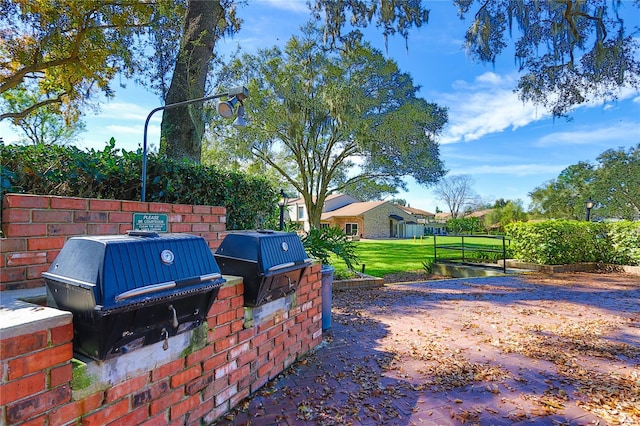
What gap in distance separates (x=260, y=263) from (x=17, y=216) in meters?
1.46

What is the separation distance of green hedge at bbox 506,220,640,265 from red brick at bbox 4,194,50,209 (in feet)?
36.4

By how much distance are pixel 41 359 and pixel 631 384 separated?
403 centimetres

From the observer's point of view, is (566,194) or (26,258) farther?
(566,194)

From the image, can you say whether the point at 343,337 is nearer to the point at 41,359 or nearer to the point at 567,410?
the point at 567,410

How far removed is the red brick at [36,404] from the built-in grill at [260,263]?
1.23 meters

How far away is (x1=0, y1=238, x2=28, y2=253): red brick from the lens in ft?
6.11

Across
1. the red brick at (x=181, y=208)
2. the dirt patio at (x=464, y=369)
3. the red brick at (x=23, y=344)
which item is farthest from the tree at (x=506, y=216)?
the red brick at (x=23, y=344)

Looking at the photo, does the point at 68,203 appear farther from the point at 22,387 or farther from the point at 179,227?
the point at 22,387

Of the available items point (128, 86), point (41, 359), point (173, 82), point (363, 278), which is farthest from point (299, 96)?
point (41, 359)

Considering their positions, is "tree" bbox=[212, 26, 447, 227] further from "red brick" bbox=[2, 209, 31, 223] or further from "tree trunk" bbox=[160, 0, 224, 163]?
"red brick" bbox=[2, 209, 31, 223]

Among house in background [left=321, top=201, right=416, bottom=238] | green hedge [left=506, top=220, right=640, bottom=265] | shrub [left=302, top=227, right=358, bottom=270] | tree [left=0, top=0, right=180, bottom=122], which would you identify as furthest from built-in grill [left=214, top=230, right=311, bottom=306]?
house in background [left=321, top=201, right=416, bottom=238]

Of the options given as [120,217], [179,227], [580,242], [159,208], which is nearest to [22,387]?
[120,217]

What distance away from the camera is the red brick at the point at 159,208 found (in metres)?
2.87

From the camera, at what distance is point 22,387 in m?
1.21
